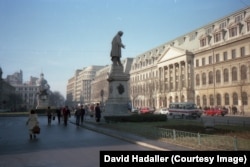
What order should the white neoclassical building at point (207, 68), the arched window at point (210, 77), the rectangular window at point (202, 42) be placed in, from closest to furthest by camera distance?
the white neoclassical building at point (207, 68) → the arched window at point (210, 77) → the rectangular window at point (202, 42)

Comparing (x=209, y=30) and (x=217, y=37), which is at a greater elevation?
(x=209, y=30)

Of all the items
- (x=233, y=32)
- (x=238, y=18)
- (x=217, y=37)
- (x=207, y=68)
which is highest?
(x=238, y=18)

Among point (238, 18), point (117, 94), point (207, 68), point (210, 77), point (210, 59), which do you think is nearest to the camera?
point (117, 94)

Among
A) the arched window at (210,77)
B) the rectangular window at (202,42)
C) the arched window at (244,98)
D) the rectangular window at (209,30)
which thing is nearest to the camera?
the arched window at (244,98)

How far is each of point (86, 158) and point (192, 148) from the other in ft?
15.0

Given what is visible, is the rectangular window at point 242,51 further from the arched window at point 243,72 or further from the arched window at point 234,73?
the arched window at point 234,73

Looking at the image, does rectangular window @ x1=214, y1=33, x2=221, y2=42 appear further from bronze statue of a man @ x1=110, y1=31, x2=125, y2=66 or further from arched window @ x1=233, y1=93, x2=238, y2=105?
bronze statue of a man @ x1=110, y1=31, x2=125, y2=66

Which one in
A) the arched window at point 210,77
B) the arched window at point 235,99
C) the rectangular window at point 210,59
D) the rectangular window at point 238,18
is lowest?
the arched window at point 235,99

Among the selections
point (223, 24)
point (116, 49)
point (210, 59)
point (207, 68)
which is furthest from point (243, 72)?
point (116, 49)

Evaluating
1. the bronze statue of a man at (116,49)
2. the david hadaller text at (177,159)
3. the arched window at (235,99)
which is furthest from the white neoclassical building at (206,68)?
the david hadaller text at (177,159)

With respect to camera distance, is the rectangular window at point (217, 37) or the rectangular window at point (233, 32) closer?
the rectangular window at point (233, 32)

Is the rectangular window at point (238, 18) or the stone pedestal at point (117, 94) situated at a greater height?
the rectangular window at point (238, 18)

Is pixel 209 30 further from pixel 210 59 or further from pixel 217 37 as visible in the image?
pixel 210 59

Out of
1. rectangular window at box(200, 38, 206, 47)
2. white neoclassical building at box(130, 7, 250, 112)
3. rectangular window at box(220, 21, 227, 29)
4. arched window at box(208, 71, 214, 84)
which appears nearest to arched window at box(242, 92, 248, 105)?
white neoclassical building at box(130, 7, 250, 112)
